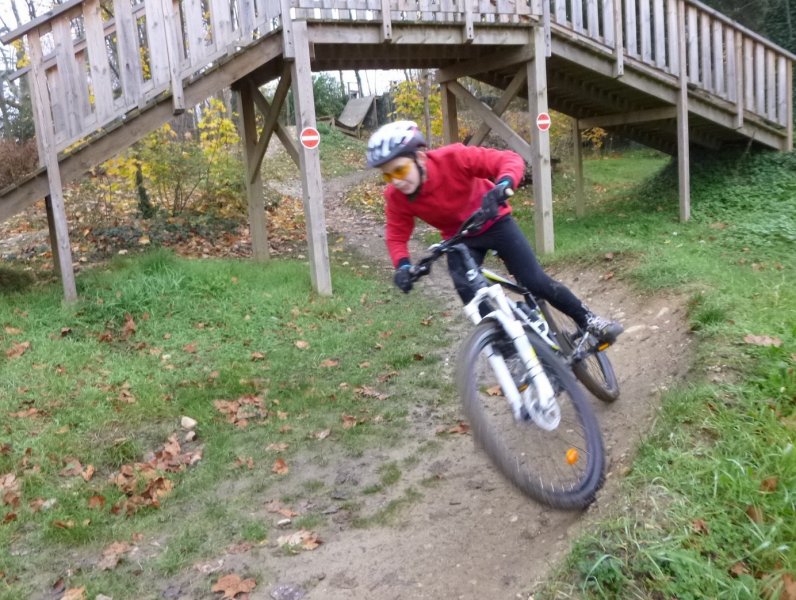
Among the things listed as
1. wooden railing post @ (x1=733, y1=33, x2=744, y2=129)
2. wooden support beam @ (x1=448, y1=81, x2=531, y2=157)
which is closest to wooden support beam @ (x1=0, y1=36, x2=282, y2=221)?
wooden support beam @ (x1=448, y1=81, x2=531, y2=157)

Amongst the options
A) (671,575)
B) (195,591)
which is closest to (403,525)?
(195,591)

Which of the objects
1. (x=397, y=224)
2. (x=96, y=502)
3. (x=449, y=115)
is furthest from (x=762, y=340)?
(x=449, y=115)

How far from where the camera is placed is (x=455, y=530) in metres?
3.61

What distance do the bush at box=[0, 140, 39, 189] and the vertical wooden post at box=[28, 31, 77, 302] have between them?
15.3 ft

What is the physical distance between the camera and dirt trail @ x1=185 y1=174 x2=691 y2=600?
3129 millimetres

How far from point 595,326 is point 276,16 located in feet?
19.4

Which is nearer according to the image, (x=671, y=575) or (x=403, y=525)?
(x=671, y=575)

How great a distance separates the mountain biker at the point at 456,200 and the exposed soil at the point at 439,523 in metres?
1.00

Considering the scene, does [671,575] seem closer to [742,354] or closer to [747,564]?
[747,564]

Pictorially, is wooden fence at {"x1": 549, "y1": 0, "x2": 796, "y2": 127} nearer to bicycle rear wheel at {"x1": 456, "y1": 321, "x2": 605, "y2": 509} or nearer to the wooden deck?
the wooden deck

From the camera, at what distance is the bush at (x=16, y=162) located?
1139cm

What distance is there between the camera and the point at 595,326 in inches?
164

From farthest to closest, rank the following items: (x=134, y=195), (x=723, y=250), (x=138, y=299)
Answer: (x=134, y=195) → (x=723, y=250) → (x=138, y=299)

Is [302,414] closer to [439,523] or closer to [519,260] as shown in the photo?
[439,523]
